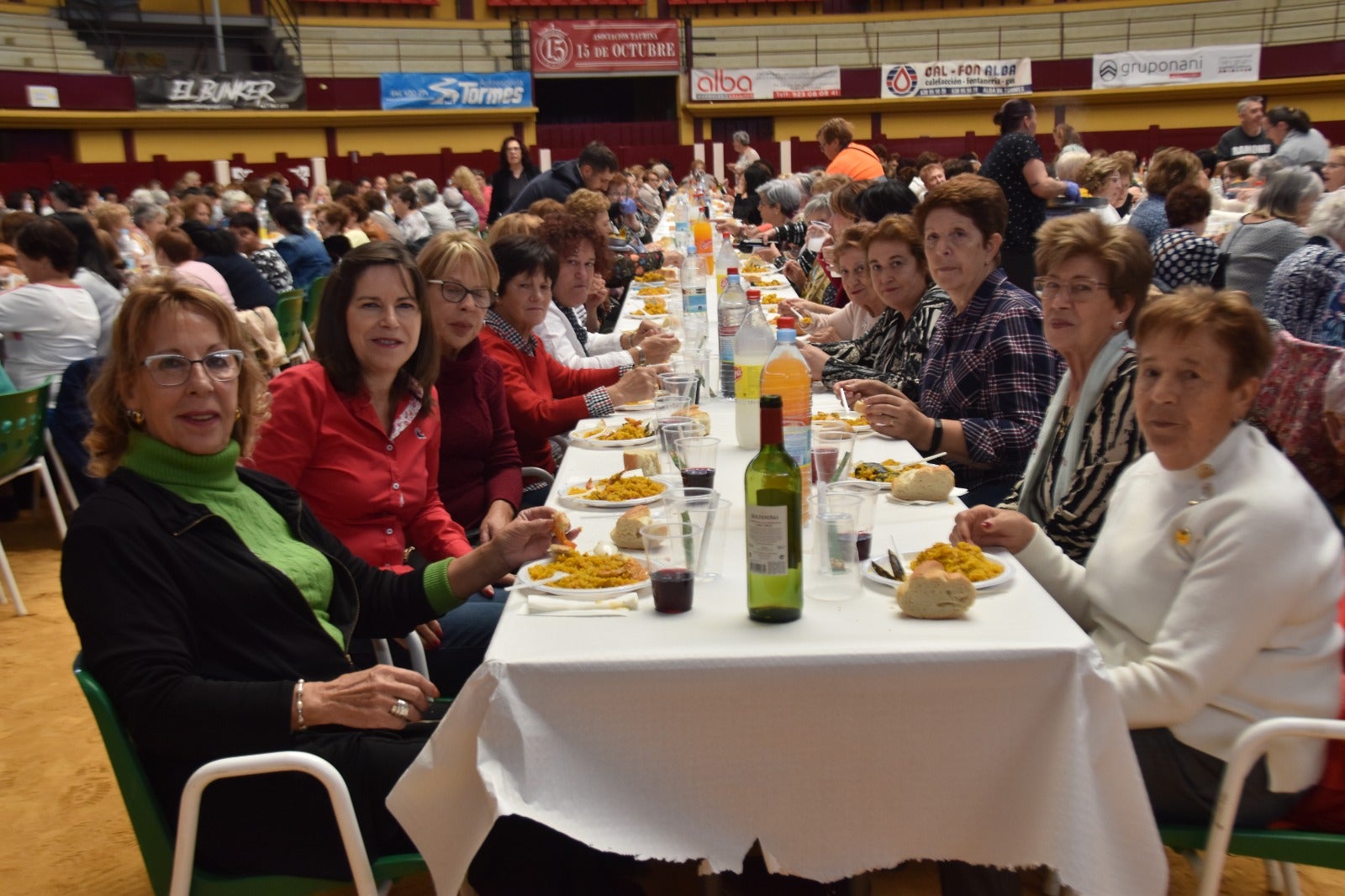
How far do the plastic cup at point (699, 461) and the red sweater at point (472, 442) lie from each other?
0.87 m

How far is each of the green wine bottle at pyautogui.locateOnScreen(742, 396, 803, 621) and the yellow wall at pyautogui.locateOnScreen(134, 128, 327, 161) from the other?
22.0 m

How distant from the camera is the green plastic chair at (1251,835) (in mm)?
1520

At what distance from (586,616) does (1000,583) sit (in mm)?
627

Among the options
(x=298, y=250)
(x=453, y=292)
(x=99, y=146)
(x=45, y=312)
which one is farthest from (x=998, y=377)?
(x=99, y=146)

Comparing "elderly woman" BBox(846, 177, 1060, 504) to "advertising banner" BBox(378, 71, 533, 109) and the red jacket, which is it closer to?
the red jacket

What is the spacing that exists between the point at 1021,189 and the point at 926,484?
4504 mm

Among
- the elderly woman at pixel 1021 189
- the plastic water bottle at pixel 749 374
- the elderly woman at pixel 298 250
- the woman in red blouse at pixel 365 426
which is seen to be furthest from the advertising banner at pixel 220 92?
the plastic water bottle at pixel 749 374

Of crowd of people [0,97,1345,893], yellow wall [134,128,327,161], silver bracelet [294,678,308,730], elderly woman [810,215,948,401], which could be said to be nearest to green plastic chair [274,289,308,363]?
crowd of people [0,97,1345,893]

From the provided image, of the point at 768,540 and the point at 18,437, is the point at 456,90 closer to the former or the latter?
the point at 18,437

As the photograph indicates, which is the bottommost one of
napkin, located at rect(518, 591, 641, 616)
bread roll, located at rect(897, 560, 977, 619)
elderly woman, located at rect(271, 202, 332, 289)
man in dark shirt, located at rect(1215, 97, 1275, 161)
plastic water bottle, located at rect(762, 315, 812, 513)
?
napkin, located at rect(518, 591, 641, 616)

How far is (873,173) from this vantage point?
8.16 metres

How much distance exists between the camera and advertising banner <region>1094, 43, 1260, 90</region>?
20.9m

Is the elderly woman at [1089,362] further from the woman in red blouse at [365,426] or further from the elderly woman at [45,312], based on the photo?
the elderly woman at [45,312]

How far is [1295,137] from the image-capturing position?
34.0 ft
